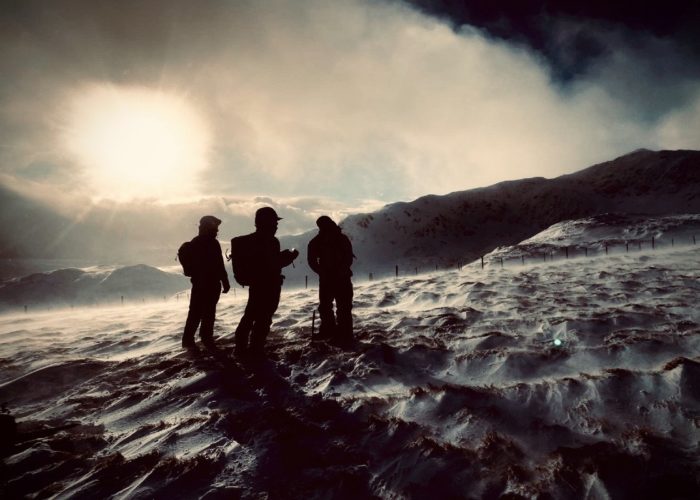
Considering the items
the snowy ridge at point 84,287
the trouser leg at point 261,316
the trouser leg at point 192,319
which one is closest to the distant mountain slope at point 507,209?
the snowy ridge at point 84,287

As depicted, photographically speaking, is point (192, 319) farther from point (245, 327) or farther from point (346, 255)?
point (346, 255)

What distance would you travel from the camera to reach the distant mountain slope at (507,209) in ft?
195

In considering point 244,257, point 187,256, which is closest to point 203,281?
point 187,256

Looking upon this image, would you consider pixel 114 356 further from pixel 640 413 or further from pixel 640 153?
pixel 640 153

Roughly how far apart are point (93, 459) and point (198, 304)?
11.4ft

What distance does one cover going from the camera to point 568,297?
23.9ft

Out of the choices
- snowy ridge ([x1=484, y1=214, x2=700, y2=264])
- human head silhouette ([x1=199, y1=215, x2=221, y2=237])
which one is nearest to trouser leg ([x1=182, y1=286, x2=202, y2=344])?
human head silhouette ([x1=199, y1=215, x2=221, y2=237])

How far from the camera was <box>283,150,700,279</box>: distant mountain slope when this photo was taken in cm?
5931

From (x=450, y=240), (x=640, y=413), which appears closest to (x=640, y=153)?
(x=450, y=240)

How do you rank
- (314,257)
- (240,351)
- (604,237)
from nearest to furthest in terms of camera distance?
(240,351)
(314,257)
(604,237)

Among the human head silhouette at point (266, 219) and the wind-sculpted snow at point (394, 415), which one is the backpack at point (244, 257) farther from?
the wind-sculpted snow at point (394, 415)

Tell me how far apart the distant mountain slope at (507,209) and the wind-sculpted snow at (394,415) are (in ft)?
155

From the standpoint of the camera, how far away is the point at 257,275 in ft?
16.3

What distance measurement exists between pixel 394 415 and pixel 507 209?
78.9 m
